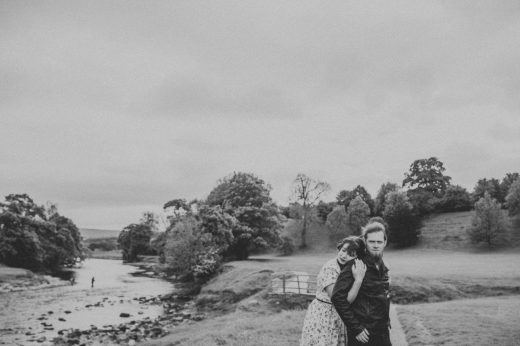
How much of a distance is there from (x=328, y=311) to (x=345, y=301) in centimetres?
56

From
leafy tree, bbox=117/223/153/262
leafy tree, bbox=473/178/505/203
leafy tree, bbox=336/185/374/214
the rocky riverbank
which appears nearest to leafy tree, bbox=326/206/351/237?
leafy tree, bbox=336/185/374/214

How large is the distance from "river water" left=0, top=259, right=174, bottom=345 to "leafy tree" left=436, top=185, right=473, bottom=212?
180 feet

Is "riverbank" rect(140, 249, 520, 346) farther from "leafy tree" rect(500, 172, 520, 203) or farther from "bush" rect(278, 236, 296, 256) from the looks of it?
"leafy tree" rect(500, 172, 520, 203)

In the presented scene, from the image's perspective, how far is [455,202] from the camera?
226 feet

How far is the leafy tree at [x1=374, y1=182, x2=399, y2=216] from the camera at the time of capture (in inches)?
2938

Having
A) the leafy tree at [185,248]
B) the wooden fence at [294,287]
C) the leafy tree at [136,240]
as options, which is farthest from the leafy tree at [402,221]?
the leafy tree at [136,240]

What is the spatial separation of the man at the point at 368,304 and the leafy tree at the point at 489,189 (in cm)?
7641

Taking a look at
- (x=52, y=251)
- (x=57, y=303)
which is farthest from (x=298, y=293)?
(x=52, y=251)

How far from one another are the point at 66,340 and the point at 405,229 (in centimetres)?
5598

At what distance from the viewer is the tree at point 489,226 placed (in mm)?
49812

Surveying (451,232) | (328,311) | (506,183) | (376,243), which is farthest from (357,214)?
(376,243)

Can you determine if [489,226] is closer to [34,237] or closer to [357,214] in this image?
[357,214]

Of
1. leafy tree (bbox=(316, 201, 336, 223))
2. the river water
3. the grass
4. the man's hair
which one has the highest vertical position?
leafy tree (bbox=(316, 201, 336, 223))

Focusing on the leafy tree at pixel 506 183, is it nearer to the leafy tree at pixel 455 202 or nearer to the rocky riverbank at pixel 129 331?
the leafy tree at pixel 455 202
